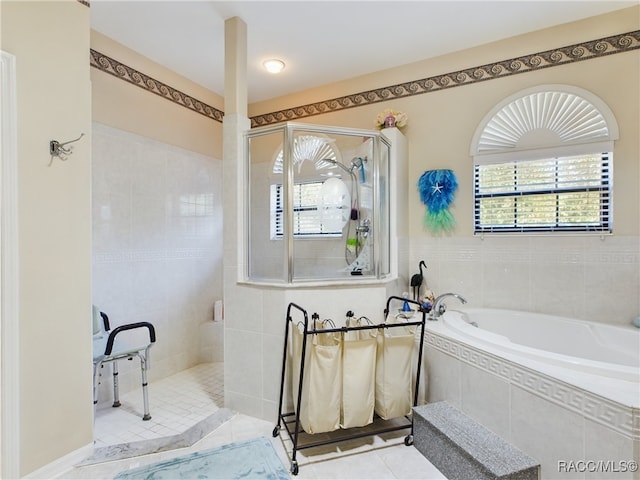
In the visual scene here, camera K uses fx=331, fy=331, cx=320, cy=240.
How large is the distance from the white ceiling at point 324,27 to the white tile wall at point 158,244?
2.47 ft

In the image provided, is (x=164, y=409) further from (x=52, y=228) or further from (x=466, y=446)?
(x=466, y=446)

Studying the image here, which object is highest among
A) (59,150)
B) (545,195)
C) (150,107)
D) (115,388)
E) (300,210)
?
(150,107)

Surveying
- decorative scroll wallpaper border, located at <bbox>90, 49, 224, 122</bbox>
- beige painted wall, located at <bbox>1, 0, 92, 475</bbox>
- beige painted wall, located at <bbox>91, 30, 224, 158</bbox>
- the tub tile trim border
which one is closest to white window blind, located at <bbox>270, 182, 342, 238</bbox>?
beige painted wall, located at <bbox>1, 0, 92, 475</bbox>

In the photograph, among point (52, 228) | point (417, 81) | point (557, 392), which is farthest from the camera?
point (417, 81)

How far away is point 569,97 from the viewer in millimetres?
2441

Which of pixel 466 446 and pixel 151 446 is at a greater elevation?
pixel 466 446

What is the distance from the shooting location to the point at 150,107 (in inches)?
109

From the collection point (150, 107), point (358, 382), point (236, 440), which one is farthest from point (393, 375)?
point (150, 107)

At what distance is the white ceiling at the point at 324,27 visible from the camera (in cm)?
222

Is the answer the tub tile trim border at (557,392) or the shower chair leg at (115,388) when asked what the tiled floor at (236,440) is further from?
the tub tile trim border at (557,392)

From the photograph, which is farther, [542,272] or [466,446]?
[542,272]

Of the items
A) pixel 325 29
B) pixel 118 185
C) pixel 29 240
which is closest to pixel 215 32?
pixel 325 29

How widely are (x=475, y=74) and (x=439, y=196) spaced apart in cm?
104

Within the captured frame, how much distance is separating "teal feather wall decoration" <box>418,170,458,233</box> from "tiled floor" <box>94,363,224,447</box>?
7.30 feet
